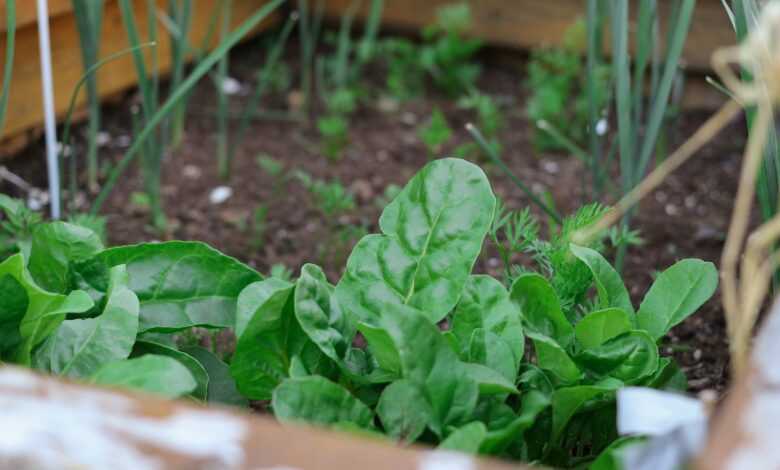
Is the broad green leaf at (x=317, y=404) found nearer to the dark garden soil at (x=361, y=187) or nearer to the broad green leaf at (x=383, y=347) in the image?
the broad green leaf at (x=383, y=347)

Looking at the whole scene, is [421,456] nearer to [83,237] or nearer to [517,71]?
[83,237]

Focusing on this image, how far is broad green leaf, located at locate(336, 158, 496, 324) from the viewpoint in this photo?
3.24 feet

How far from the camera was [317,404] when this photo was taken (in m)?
0.86

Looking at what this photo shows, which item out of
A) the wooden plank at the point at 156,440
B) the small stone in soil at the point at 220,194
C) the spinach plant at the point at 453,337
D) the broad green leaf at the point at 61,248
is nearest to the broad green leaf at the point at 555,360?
the spinach plant at the point at 453,337

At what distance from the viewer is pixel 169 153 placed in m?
2.13

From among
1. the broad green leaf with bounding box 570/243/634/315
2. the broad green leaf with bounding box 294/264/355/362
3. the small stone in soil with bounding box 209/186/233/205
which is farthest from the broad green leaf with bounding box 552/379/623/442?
the small stone in soil with bounding box 209/186/233/205

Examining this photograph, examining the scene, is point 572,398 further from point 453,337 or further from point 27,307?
point 27,307

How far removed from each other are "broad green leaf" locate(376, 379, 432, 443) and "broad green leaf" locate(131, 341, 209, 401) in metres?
0.20

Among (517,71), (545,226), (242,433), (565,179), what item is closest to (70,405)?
(242,433)

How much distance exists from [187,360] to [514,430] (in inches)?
13.3

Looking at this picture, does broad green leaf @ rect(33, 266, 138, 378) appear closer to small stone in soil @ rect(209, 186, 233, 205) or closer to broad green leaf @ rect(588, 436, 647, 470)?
broad green leaf @ rect(588, 436, 647, 470)

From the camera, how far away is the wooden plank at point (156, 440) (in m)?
0.53

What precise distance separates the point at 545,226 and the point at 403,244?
2.77 feet

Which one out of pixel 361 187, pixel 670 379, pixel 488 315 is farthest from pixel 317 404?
pixel 361 187
